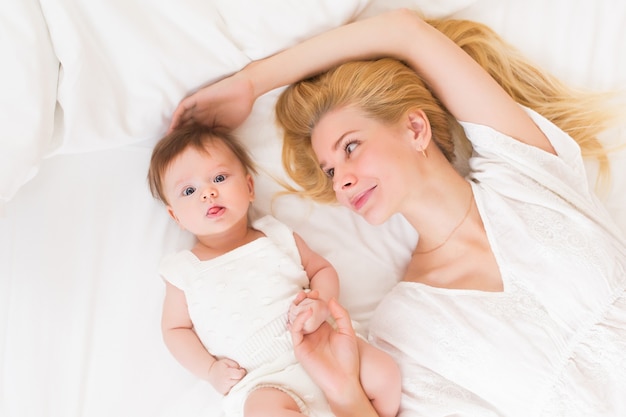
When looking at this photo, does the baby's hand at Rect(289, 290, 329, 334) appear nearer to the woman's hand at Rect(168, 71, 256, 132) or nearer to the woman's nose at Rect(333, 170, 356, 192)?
the woman's nose at Rect(333, 170, 356, 192)

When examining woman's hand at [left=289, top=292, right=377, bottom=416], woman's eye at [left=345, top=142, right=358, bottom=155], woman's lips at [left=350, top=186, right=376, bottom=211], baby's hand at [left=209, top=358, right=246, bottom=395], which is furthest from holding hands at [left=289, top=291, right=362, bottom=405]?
woman's eye at [left=345, top=142, right=358, bottom=155]

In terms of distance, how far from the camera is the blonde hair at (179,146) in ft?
5.28

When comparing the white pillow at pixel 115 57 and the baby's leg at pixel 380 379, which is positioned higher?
the white pillow at pixel 115 57

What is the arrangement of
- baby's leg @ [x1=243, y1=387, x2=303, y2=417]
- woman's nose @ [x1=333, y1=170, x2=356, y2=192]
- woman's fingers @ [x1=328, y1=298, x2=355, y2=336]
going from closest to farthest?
baby's leg @ [x1=243, y1=387, x2=303, y2=417], woman's fingers @ [x1=328, y1=298, x2=355, y2=336], woman's nose @ [x1=333, y1=170, x2=356, y2=192]

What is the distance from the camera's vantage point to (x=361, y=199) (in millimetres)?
1641

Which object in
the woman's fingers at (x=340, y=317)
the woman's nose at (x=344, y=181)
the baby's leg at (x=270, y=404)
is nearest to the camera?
the baby's leg at (x=270, y=404)

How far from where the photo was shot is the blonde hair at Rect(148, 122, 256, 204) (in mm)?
1610

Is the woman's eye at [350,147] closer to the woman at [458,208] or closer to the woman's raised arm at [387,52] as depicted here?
the woman at [458,208]

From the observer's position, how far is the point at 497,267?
164cm

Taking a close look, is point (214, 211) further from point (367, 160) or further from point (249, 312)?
point (367, 160)

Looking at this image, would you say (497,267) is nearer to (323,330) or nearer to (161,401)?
(323,330)

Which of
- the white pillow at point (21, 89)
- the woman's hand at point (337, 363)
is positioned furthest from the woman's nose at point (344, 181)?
the white pillow at point (21, 89)

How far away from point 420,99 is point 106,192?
836mm

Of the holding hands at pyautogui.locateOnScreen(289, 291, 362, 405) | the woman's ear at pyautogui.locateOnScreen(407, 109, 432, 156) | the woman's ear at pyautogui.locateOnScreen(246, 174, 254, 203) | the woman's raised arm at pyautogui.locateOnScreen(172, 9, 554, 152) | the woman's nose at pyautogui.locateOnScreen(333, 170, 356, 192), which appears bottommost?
the holding hands at pyautogui.locateOnScreen(289, 291, 362, 405)
